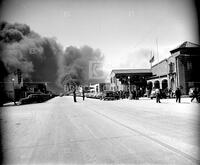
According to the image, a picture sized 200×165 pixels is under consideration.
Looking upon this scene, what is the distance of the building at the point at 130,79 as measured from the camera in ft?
168

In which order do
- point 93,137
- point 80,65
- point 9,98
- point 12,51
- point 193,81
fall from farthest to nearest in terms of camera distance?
1. point 80,65
2. point 12,51
3. point 9,98
4. point 193,81
5. point 93,137

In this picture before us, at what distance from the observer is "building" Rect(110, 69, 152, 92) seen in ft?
168

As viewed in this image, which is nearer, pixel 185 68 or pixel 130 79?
→ pixel 185 68

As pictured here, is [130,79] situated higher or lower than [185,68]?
lower

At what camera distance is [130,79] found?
161ft

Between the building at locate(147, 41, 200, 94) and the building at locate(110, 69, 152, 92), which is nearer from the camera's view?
the building at locate(147, 41, 200, 94)

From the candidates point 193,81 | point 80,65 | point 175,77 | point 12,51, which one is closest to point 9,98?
point 12,51

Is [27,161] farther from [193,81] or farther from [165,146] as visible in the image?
[193,81]

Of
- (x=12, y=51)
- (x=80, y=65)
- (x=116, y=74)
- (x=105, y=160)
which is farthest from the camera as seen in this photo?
(x=80, y=65)

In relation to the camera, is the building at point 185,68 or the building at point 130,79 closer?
the building at point 185,68

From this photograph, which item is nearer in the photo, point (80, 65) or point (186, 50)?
point (186, 50)

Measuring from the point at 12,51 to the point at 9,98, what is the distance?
20.7m

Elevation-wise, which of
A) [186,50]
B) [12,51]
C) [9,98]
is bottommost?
[9,98]

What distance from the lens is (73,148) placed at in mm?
5273
